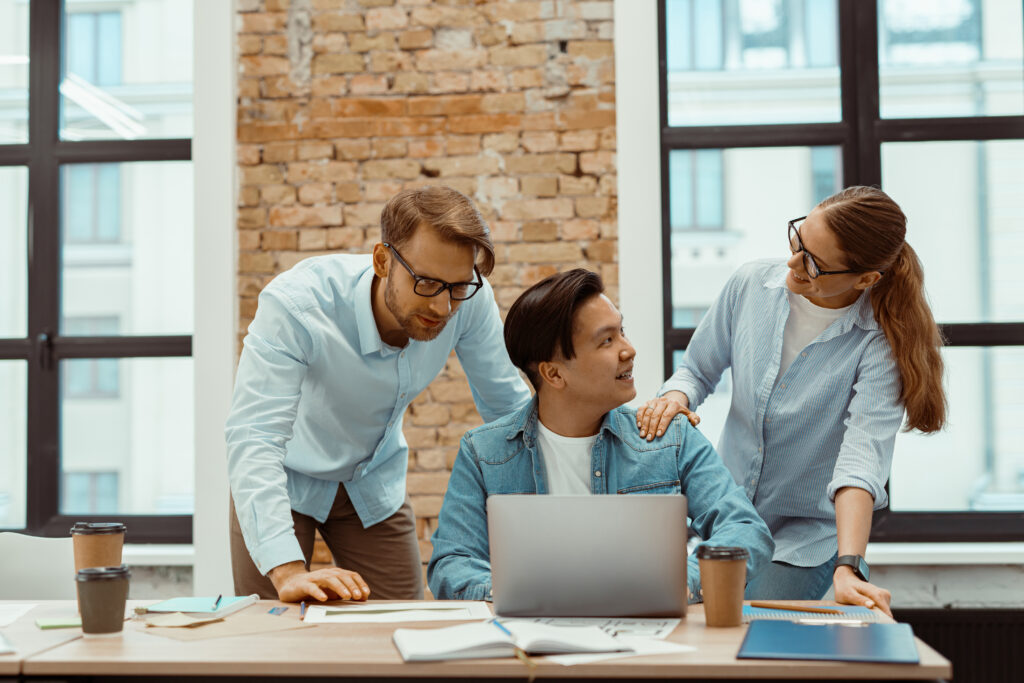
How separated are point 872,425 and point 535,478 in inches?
29.3

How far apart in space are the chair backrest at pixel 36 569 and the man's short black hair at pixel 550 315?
122 centimetres

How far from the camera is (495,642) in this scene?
1.35 metres

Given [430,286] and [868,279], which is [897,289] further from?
[430,286]

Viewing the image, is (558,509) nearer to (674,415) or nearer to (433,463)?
(674,415)

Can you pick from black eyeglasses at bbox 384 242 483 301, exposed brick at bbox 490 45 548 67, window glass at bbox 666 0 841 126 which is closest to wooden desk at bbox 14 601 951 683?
black eyeglasses at bbox 384 242 483 301

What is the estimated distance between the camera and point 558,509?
1.50 metres

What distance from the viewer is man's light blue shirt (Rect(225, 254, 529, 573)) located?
1909mm

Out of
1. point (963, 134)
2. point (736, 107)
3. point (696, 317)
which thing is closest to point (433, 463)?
point (696, 317)

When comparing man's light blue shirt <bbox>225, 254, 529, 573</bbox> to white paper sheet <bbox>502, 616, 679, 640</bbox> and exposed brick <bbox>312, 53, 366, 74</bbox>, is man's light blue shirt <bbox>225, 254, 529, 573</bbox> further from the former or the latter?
exposed brick <bbox>312, 53, 366, 74</bbox>

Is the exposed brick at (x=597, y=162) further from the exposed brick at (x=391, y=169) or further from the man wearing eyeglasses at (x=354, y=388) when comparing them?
the man wearing eyeglasses at (x=354, y=388)

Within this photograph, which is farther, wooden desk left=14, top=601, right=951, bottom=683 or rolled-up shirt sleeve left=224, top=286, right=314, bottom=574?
rolled-up shirt sleeve left=224, top=286, right=314, bottom=574

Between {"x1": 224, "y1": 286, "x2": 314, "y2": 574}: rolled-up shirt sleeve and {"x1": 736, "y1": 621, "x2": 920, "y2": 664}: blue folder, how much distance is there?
3.00 feet

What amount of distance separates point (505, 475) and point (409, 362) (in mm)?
479

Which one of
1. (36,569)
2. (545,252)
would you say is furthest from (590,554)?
(545,252)
